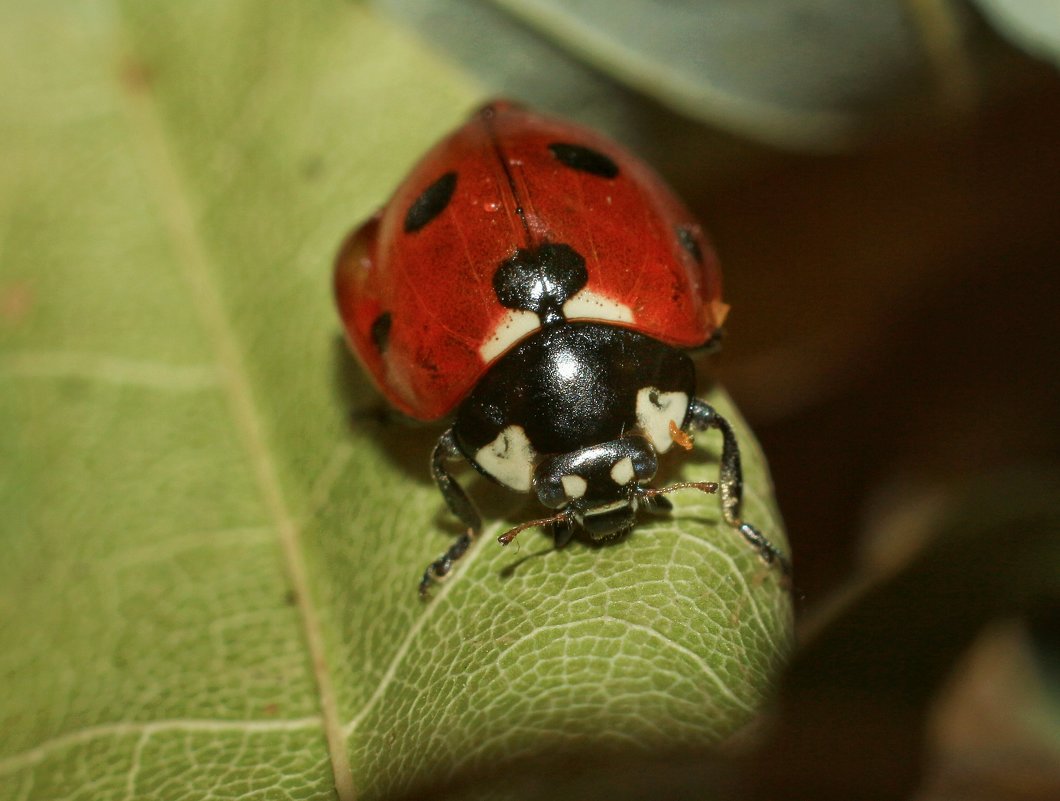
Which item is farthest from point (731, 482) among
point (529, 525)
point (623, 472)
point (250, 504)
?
point (250, 504)

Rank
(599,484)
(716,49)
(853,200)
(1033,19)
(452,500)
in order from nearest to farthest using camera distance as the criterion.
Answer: (599,484)
(452,500)
(1033,19)
(716,49)
(853,200)

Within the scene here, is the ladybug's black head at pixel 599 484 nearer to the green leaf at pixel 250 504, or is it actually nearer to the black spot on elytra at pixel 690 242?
the green leaf at pixel 250 504

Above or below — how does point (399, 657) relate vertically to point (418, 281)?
below

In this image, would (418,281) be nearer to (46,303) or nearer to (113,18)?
(46,303)

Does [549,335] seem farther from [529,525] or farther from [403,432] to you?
[403,432]

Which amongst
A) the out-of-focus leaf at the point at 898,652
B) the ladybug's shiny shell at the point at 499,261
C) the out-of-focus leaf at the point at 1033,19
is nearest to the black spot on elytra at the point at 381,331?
the ladybug's shiny shell at the point at 499,261

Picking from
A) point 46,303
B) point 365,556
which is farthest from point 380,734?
point 46,303

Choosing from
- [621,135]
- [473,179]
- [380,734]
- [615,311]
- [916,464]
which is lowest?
[916,464]
